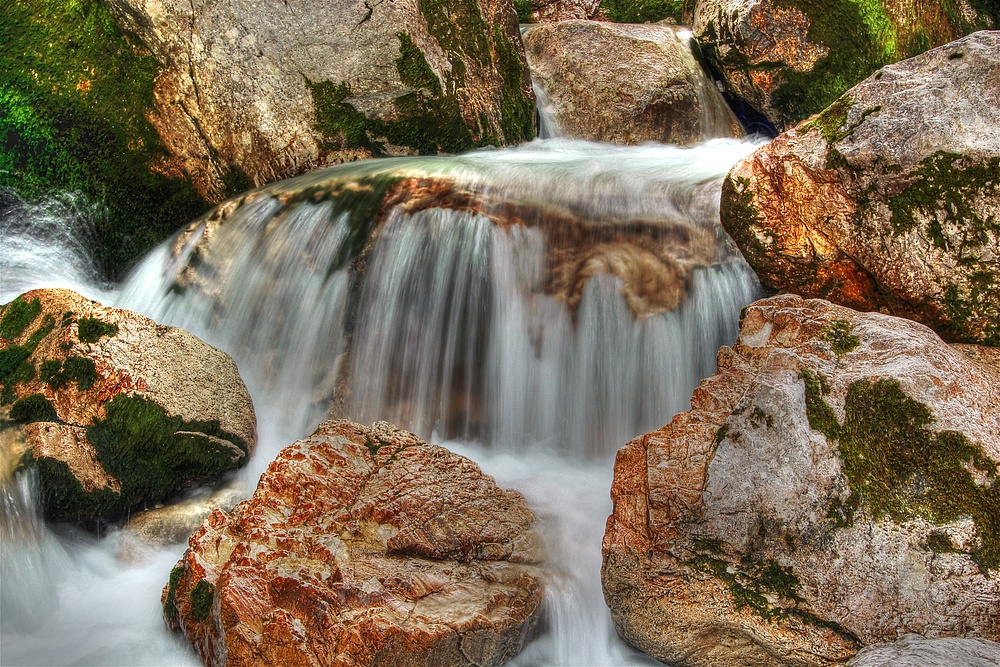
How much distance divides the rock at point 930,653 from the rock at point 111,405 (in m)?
3.55

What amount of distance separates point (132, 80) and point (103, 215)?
3.94ft

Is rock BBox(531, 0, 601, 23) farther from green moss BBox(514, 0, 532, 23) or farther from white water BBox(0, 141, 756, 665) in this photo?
white water BBox(0, 141, 756, 665)

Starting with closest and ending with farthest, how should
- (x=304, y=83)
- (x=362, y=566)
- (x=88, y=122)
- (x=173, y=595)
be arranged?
(x=362, y=566), (x=173, y=595), (x=88, y=122), (x=304, y=83)

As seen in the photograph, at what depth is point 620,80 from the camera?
28.4 feet

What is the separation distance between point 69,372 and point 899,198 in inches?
186

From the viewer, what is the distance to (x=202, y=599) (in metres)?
3.35

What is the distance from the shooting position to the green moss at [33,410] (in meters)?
4.30

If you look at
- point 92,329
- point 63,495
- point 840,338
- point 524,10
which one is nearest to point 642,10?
point 524,10

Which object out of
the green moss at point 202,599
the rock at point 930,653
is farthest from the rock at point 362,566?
the rock at point 930,653

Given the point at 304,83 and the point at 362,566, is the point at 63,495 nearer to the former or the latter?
the point at 362,566

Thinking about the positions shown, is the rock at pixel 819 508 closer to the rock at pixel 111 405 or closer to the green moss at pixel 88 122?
the rock at pixel 111 405

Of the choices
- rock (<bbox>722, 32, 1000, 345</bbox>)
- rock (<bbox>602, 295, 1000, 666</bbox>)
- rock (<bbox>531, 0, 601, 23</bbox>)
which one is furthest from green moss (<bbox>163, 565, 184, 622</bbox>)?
rock (<bbox>531, 0, 601, 23</bbox>)

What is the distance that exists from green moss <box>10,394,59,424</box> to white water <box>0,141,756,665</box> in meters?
0.68

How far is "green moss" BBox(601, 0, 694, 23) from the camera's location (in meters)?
11.1
